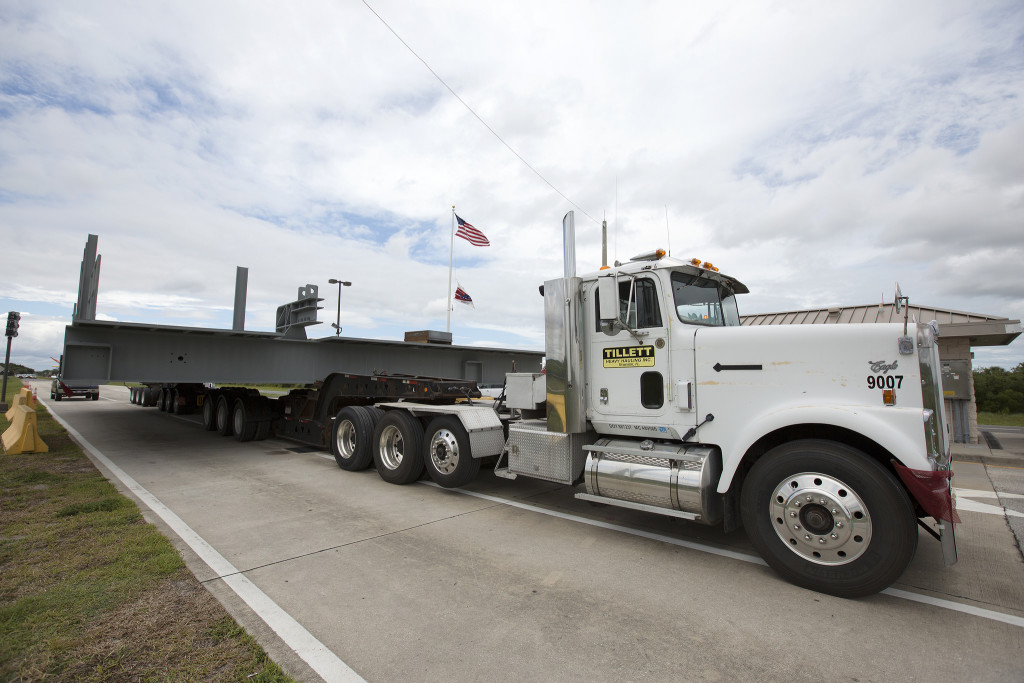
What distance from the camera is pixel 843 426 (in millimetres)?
3701

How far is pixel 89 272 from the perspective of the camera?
7.80 m

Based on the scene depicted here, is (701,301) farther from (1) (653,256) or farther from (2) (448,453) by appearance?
(2) (448,453)

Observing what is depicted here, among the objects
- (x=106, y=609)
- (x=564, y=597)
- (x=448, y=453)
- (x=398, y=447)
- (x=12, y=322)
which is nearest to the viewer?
(x=106, y=609)

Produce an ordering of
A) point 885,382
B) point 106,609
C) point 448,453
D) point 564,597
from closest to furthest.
Result: point 106,609, point 564,597, point 885,382, point 448,453

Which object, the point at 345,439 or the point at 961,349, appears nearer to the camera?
the point at 345,439

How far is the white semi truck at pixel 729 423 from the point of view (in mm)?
3578

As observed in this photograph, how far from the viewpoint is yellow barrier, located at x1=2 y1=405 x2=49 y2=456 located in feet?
31.6

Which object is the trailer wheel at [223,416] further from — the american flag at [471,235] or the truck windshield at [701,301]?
the truck windshield at [701,301]

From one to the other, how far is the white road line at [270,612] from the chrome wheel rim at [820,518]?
126 inches

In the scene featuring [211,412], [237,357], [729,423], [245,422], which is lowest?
[245,422]

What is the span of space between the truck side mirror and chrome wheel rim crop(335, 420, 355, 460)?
5444mm

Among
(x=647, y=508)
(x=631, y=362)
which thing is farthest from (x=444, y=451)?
(x=647, y=508)

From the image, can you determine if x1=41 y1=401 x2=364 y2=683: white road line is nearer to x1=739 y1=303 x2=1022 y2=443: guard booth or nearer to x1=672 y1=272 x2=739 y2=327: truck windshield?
x1=672 y1=272 x2=739 y2=327: truck windshield

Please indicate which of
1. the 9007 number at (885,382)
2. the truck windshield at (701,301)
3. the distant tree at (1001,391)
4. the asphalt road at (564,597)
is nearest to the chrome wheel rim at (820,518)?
the asphalt road at (564,597)
